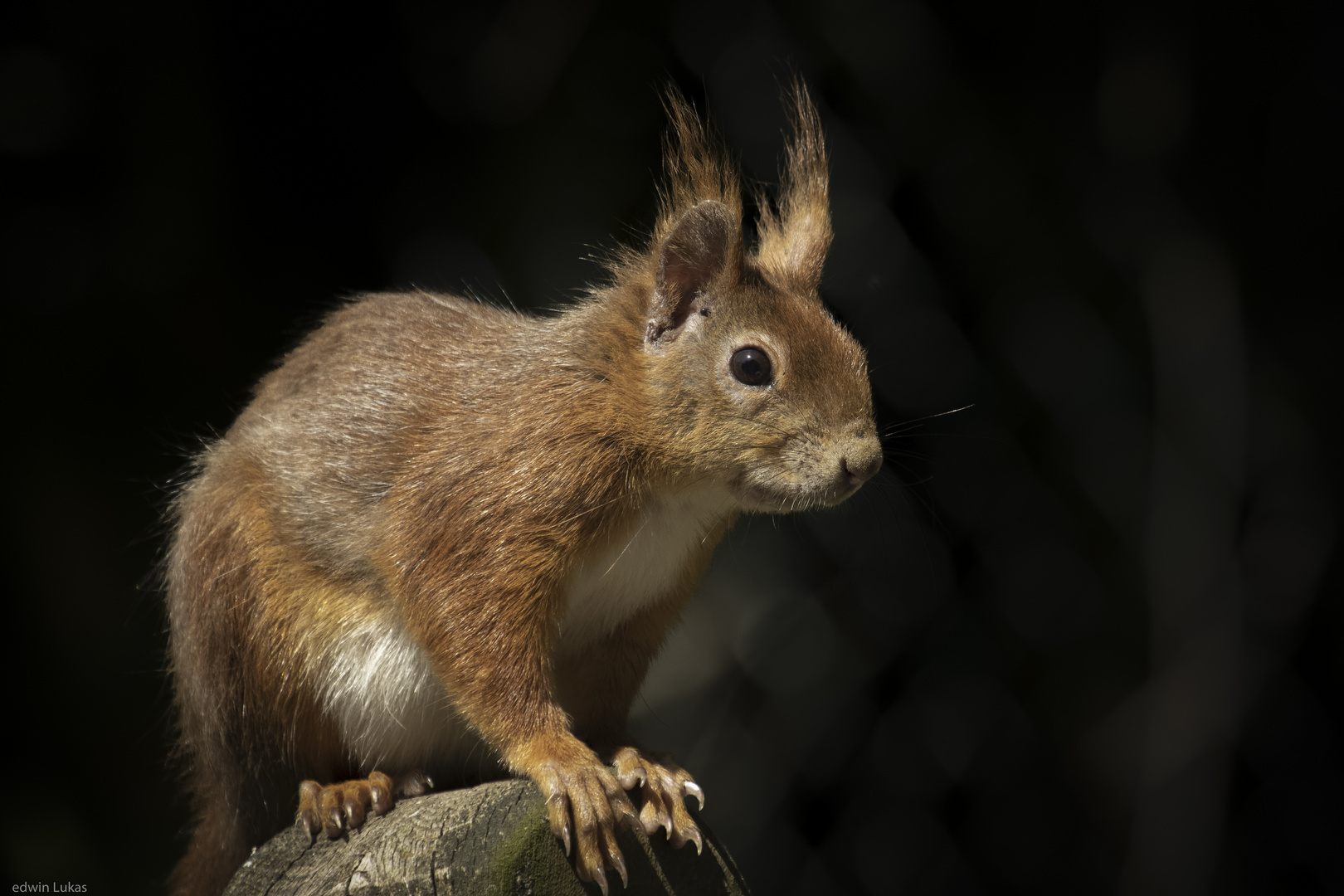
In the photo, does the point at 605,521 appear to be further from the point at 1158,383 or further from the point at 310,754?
the point at 1158,383

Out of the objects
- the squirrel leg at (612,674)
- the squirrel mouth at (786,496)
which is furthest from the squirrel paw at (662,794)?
the squirrel mouth at (786,496)

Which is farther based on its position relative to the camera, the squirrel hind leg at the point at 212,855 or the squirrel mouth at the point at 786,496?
the squirrel hind leg at the point at 212,855

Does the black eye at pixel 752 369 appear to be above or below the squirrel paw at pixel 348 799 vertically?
above

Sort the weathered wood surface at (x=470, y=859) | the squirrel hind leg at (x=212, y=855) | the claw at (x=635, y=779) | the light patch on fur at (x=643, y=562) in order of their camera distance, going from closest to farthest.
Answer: the weathered wood surface at (x=470, y=859)
the claw at (x=635, y=779)
the light patch on fur at (x=643, y=562)
the squirrel hind leg at (x=212, y=855)

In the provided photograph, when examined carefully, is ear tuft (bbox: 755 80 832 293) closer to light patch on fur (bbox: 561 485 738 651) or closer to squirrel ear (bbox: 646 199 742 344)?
squirrel ear (bbox: 646 199 742 344)

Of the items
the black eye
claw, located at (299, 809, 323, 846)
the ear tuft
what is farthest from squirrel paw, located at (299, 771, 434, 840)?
the ear tuft

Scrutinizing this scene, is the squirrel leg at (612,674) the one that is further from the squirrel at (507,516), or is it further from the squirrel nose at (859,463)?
the squirrel nose at (859,463)

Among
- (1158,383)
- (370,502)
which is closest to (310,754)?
(370,502)

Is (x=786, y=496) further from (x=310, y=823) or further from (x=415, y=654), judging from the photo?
(x=310, y=823)
